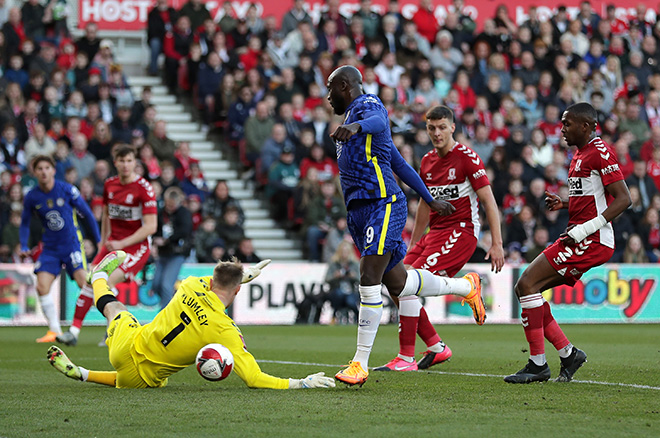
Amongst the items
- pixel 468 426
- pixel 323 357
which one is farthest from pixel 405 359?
pixel 468 426

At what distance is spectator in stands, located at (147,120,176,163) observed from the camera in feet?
63.2

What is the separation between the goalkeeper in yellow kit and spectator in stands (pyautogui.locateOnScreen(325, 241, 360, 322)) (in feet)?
33.2

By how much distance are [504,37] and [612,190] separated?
17.6 meters

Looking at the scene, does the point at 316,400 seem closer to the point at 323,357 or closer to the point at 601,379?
the point at 601,379

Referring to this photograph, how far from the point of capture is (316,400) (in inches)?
264

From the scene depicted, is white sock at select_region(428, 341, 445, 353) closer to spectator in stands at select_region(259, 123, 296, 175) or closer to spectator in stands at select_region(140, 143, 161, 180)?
spectator in stands at select_region(140, 143, 161, 180)

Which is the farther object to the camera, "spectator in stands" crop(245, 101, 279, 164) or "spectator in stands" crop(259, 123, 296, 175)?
"spectator in stands" crop(245, 101, 279, 164)

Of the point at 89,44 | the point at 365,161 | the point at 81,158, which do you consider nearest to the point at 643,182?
the point at 81,158

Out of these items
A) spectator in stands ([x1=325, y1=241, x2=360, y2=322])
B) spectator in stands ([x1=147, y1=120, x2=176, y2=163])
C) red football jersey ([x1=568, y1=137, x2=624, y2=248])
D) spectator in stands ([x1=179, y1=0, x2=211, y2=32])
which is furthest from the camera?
spectator in stands ([x1=179, y1=0, x2=211, y2=32])

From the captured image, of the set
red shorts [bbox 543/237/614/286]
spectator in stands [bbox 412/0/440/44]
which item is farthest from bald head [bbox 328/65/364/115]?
spectator in stands [bbox 412/0/440/44]

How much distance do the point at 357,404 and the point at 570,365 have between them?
7.34 feet

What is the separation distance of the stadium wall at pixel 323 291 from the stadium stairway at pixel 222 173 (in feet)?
6.86

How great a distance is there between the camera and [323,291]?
17.7 m

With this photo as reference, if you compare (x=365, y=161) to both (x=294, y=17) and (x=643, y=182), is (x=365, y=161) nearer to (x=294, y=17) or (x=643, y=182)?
(x=643, y=182)
